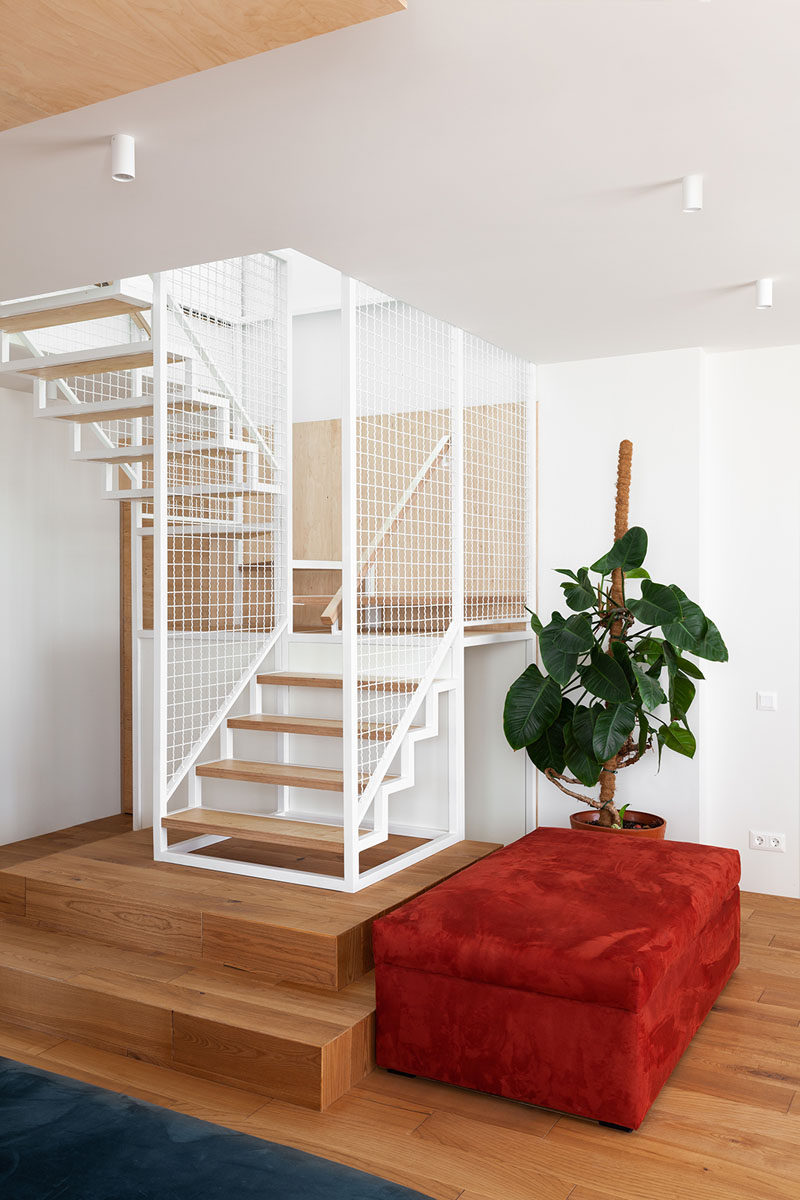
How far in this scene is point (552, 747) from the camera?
4.41 m

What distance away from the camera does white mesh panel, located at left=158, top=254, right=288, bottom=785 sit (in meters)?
4.48

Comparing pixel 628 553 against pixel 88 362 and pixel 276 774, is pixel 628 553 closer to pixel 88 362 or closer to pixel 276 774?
pixel 276 774

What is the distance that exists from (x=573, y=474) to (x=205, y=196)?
2.60m

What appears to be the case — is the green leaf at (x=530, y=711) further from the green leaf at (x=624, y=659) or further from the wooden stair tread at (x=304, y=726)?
the wooden stair tread at (x=304, y=726)

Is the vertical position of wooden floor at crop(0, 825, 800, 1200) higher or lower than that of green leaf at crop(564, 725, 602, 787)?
lower

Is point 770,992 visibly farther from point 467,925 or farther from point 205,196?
point 205,196

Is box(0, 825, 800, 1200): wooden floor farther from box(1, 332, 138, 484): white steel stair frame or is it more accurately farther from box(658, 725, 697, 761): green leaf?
box(1, 332, 138, 484): white steel stair frame

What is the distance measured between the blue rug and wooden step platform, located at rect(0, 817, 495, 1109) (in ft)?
4.33

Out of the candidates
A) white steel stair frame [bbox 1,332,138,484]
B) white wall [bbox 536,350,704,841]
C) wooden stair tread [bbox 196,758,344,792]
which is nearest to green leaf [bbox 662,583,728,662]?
white wall [bbox 536,350,704,841]

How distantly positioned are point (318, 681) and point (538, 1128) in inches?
80.6

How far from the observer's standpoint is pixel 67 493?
18.9ft

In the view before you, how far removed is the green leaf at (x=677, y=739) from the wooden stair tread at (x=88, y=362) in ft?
8.83

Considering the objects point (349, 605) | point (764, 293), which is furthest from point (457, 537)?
point (764, 293)

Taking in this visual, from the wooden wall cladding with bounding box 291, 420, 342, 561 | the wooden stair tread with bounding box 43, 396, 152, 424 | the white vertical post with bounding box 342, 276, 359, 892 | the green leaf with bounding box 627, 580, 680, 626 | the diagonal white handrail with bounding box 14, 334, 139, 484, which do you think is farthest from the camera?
the wooden wall cladding with bounding box 291, 420, 342, 561
